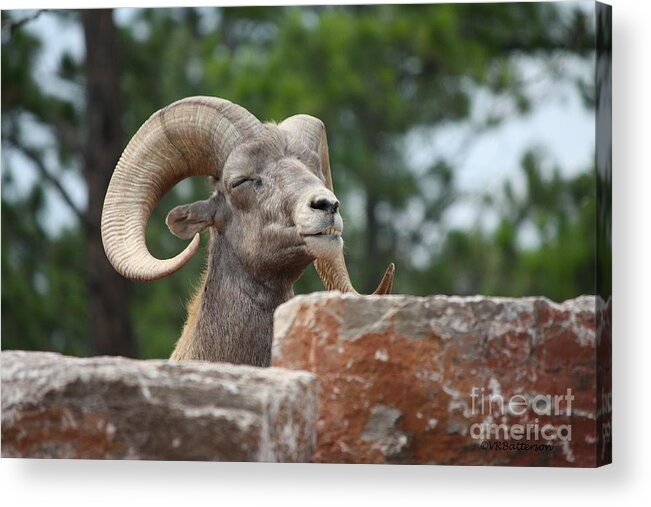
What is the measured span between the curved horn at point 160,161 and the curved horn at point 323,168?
0.94 ft

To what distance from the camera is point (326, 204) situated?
27.1 ft

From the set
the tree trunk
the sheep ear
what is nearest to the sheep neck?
the sheep ear

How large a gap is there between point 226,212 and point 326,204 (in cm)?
75

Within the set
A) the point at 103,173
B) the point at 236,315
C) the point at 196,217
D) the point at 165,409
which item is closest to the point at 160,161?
the point at 196,217

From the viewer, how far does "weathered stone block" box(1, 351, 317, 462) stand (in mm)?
6887

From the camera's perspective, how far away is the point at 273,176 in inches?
339

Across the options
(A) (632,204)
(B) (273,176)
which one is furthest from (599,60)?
(B) (273,176)

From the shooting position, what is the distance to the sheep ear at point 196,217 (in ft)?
29.0

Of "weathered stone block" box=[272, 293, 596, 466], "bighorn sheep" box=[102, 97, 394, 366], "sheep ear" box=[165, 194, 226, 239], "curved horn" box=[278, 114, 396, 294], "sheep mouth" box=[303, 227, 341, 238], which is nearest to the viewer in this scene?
"weathered stone block" box=[272, 293, 596, 466]

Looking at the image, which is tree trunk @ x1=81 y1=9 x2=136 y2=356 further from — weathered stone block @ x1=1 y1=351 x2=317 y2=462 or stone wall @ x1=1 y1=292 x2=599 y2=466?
weathered stone block @ x1=1 y1=351 x2=317 y2=462

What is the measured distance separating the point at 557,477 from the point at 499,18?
3.91m

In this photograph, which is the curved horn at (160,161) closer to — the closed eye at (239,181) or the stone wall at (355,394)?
the closed eye at (239,181)

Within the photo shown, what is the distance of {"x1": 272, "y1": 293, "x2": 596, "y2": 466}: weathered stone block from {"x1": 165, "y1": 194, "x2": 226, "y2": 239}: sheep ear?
1.34m

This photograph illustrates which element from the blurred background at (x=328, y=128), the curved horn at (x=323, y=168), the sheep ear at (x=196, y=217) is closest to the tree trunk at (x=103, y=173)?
the blurred background at (x=328, y=128)
